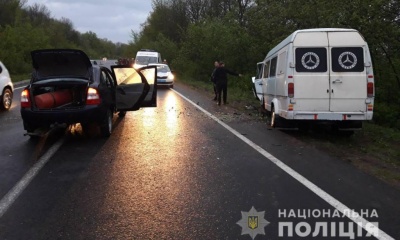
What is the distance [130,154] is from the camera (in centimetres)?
741

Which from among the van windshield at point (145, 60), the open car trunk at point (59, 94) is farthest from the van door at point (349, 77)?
the van windshield at point (145, 60)

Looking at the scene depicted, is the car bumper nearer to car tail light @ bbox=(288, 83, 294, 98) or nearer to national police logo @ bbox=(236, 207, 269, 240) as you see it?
car tail light @ bbox=(288, 83, 294, 98)

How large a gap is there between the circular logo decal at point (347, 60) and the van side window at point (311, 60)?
1.07 feet

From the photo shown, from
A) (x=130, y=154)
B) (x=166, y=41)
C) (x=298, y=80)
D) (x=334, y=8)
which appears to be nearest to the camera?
(x=130, y=154)

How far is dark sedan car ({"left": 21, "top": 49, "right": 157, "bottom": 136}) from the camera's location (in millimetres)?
8250

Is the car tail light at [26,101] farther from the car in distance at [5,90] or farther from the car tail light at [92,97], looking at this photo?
the car in distance at [5,90]

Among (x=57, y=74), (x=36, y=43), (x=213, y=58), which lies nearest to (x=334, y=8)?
(x=57, y=74)

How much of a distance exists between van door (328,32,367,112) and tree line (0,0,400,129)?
17.6ft

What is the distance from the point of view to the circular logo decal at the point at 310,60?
348 inches

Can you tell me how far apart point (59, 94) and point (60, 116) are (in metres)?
1.07

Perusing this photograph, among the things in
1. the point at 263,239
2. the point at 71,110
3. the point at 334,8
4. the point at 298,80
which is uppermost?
the point at 334,8

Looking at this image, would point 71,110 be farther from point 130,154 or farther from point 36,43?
point 36,43

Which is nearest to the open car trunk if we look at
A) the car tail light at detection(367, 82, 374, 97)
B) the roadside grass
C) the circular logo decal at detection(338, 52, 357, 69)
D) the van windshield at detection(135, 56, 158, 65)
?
the roadside grass

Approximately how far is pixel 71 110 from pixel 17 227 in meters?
4.33
